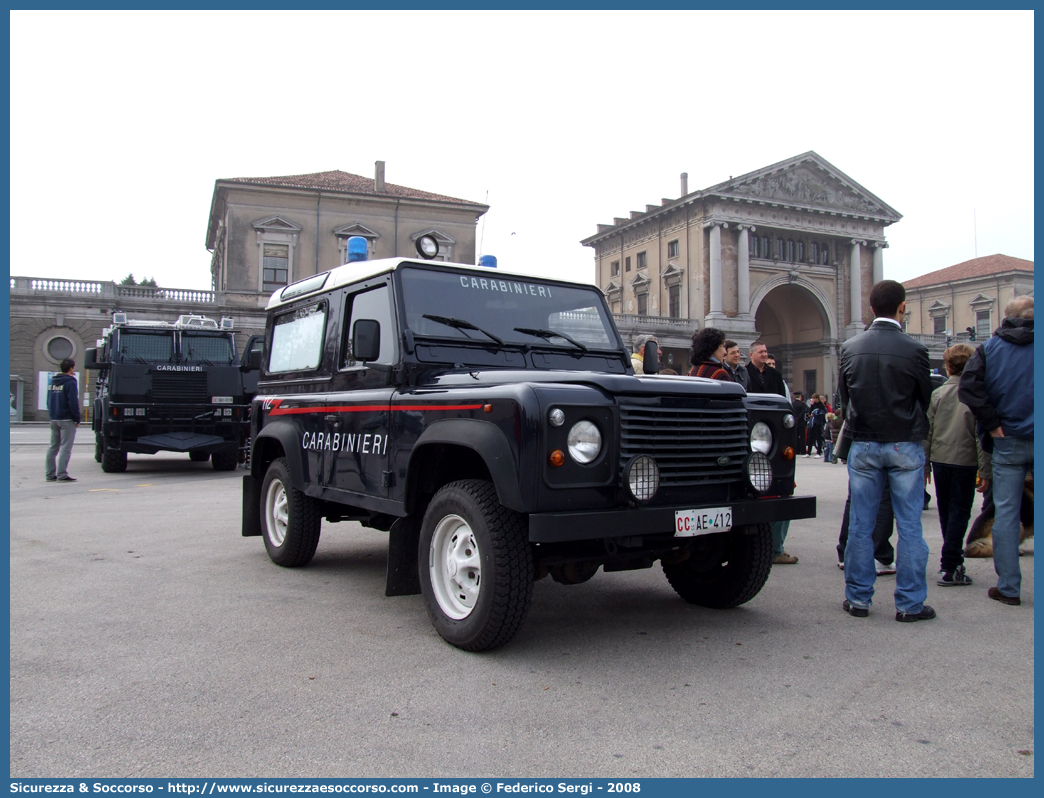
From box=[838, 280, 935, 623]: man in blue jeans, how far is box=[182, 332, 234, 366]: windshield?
13.3 metres

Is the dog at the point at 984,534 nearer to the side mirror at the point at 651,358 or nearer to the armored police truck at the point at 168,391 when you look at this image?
the side mirror at the point at 651,358

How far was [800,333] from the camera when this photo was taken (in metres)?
63.0

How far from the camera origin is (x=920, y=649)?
14.3 ft

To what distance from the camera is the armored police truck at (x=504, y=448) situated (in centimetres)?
389

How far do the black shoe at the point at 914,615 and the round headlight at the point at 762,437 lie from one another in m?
1.35

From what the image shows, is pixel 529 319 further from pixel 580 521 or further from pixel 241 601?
pixel 241 601

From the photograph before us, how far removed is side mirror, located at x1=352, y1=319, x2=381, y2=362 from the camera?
4.85 m

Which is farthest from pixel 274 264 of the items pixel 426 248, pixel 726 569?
pixel 726 569

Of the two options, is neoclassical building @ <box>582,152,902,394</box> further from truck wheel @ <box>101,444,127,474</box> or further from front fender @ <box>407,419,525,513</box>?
front fender @ <box>407,419,525,513</box>

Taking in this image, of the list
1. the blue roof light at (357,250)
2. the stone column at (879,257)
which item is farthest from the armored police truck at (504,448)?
the stone column at (879,257)

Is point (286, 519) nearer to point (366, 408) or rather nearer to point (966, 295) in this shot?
point (366, 408)

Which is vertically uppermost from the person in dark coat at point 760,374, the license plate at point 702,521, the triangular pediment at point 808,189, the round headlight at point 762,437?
the triangular pediment at point 808,189

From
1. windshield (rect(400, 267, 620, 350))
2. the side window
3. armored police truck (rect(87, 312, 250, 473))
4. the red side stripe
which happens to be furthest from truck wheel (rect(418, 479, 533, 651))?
armored police truck (rect(87, 312, 250, 473))

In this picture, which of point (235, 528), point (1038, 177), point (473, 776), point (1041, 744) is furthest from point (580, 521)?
point (235, 528)
